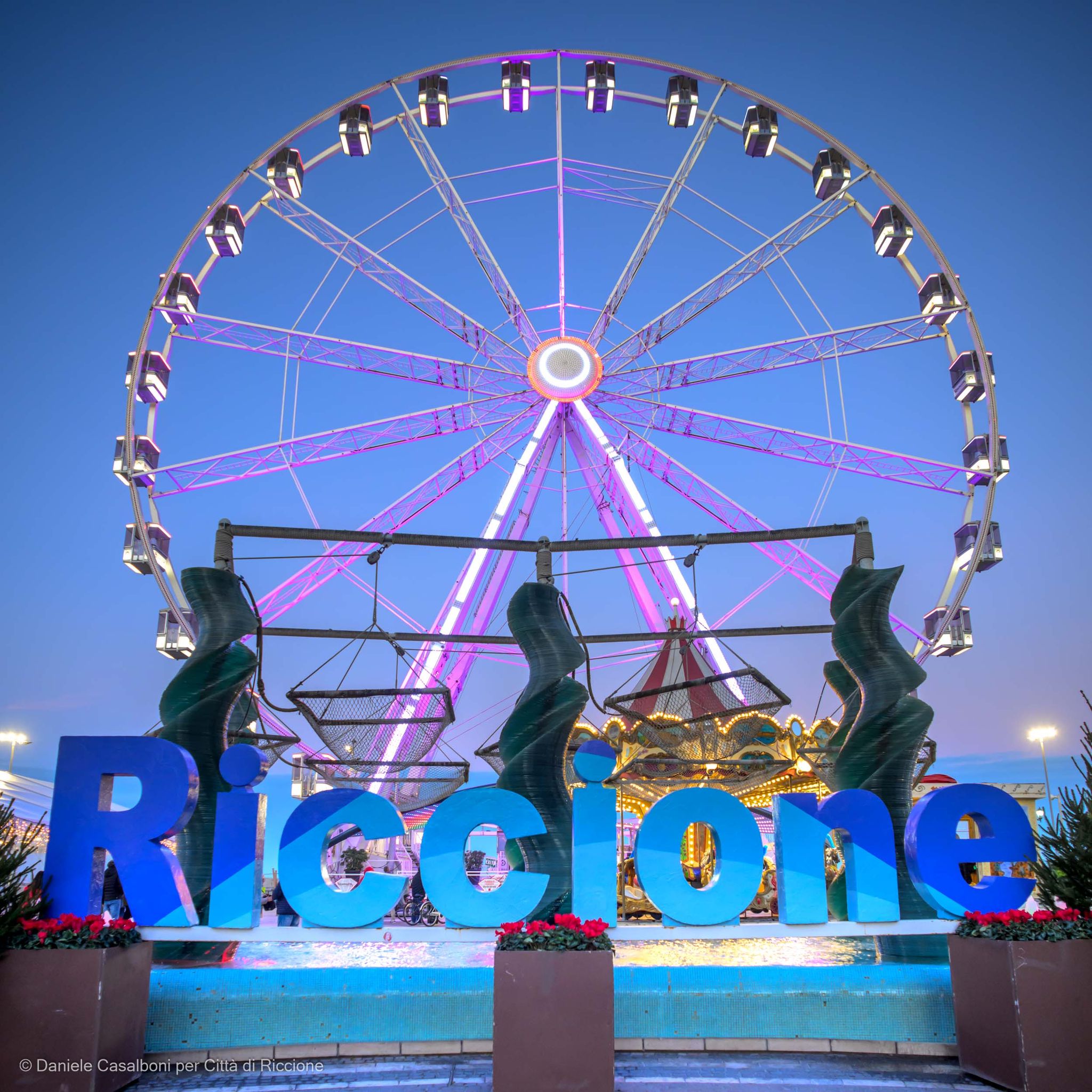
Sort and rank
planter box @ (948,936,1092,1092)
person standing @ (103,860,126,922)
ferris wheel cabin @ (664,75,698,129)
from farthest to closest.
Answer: ferris wheel cabin @ (664,75,698,129), person standing @ (103,860,126,922), planter box @ (948,936,1092,1092)

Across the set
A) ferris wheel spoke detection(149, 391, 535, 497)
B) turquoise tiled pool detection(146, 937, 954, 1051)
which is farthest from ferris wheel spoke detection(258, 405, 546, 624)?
turquoise tiled pool detection(146, 937, 954, 1051)

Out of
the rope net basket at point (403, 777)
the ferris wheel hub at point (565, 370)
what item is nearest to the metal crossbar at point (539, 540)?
the rope net basket at point (403, 777)

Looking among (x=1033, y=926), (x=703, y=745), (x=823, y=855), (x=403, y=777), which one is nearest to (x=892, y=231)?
(x=703, y=745)

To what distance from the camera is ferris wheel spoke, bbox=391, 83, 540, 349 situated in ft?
56.1

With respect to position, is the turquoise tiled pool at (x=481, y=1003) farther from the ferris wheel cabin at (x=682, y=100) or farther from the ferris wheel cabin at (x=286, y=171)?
the ferris wheel cabin at (x=682, y=100)

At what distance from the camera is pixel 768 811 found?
61.6 ft

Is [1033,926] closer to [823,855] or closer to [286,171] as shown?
[823,855]

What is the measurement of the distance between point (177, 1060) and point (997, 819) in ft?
24.3

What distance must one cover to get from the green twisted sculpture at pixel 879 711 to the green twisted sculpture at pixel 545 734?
280cm

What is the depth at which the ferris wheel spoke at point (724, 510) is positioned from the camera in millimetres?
16156

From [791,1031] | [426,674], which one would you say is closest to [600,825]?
[791,1031]

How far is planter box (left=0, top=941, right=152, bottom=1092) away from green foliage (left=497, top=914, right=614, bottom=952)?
9.78 ft

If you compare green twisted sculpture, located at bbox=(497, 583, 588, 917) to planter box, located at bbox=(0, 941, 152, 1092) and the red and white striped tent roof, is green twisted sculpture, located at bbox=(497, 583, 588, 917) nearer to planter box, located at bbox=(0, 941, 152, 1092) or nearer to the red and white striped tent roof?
the red and white striped tent roof

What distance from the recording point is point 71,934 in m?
7.50
